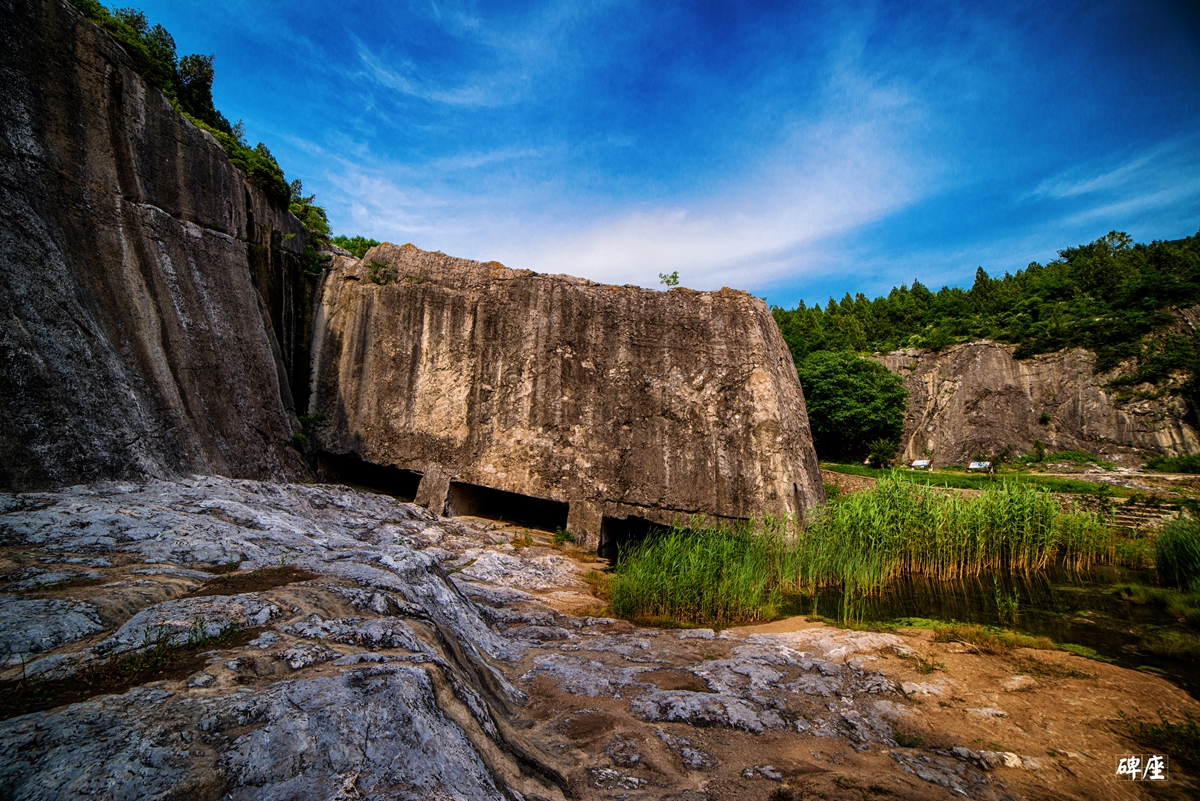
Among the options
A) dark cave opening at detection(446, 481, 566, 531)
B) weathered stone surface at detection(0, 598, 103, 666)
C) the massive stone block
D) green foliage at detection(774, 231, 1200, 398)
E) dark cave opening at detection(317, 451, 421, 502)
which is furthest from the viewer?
green foliage at detection(774, 231, 1200, 398)

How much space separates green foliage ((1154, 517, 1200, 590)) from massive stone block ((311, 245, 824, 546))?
19.1 feet

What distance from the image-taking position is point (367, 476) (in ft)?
45.9

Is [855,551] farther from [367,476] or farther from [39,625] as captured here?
[367,476]

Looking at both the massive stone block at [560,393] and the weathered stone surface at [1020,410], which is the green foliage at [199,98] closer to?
the massive stone block at [560,393]

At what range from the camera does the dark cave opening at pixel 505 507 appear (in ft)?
41.4

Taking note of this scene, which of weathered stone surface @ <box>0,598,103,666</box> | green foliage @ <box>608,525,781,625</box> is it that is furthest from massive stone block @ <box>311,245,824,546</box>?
weathered stone surface @ <box>0,598,103,666</box>

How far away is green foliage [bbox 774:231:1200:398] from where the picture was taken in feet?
97.8

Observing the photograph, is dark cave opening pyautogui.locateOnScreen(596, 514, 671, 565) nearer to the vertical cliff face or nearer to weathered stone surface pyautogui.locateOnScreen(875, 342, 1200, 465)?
the vertical cliff face

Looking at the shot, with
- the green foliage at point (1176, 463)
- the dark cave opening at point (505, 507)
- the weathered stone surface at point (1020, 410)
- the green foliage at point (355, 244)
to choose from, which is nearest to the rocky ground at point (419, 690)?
the dark cave opening at point (505, 507)

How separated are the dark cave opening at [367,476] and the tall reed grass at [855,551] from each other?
5845 millimetres

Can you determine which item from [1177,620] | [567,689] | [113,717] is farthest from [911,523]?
[113,717]

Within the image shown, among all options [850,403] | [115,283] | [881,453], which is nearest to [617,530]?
[115,283]

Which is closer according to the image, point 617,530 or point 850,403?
point 617,530

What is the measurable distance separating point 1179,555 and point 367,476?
16444 millimetres
